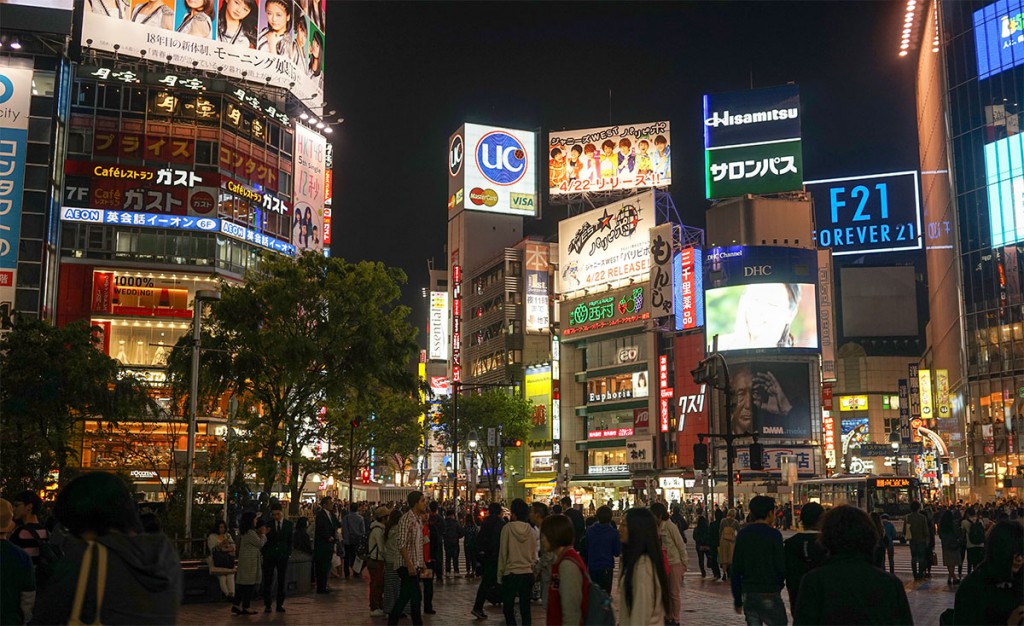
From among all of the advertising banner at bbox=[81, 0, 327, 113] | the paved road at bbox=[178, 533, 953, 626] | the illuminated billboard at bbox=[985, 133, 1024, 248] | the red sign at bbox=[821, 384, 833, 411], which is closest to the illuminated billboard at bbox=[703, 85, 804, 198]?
the illuminated billboard at bbox=[985, 133, 1024, 248]

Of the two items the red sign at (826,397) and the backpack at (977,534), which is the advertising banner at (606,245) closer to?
the red sign at (826,397)

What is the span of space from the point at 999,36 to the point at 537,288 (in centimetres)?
4263

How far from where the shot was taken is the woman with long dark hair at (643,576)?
6859mm

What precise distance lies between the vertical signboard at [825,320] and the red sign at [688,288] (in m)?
9.05

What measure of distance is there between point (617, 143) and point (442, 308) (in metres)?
37.5

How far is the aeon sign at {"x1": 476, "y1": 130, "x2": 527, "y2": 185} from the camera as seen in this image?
10938cm

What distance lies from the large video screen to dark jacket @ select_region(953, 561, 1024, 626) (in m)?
67.4

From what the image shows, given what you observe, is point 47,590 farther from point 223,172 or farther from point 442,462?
point 442,462

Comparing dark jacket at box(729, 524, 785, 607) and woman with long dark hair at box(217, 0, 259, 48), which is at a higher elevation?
woman with long dark hair at box(217, 0, 259, 48)

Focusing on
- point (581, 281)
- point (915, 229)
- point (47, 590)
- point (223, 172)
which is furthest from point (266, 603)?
point (915, 229)

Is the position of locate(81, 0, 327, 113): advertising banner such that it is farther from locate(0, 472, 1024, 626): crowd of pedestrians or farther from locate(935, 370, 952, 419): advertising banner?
locate(935, 370, 952, 419): advertising banner

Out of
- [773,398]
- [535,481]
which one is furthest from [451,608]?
[535,481]

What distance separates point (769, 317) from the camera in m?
72.6

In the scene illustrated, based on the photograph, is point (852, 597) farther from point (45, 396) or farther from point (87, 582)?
point (45, 396)
